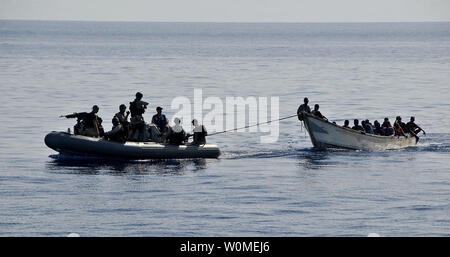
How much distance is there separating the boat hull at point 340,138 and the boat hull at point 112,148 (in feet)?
18.6

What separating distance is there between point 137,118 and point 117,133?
942 mm

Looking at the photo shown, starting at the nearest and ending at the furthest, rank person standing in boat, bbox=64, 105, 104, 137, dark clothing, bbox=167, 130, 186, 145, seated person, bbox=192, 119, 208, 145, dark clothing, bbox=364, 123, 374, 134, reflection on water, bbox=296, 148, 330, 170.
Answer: person standing in boat, bbox=64, 105, 104, 137, dark clothing, bbox=167, 130, 186, 145, seated person, bbox=192, 119, 208, 145, reflection on water, bbox=296, 148, 330, 170, dark clothing, bbox=364, 123, 374, 134

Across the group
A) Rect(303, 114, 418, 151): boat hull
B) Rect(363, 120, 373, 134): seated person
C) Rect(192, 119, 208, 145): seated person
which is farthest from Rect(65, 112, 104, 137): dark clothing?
Rect(363, 120, 373, 134): seated person

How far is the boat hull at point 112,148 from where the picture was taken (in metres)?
34.4

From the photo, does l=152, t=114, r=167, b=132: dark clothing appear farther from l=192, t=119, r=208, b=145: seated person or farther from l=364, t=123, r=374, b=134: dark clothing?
l=364, t=123, r=374, b=134: dark clothing

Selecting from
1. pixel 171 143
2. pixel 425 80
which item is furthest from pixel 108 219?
pixel 425 80

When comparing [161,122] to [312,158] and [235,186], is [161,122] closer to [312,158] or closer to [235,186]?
[235,186]

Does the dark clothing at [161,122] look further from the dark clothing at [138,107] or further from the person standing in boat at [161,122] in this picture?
the dark clothing at [138,107]

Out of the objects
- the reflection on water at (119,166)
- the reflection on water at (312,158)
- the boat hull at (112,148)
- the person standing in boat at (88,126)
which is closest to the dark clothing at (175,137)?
the boat hull at (112,148)

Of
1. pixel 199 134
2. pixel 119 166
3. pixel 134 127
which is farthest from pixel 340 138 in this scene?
pixel 119 166

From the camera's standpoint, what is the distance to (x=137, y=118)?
34.3 metres

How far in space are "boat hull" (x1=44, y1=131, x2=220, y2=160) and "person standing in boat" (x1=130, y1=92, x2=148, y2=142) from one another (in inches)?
13.8

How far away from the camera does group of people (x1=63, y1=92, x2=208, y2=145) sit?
3425 cm

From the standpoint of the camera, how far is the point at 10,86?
80938mm
